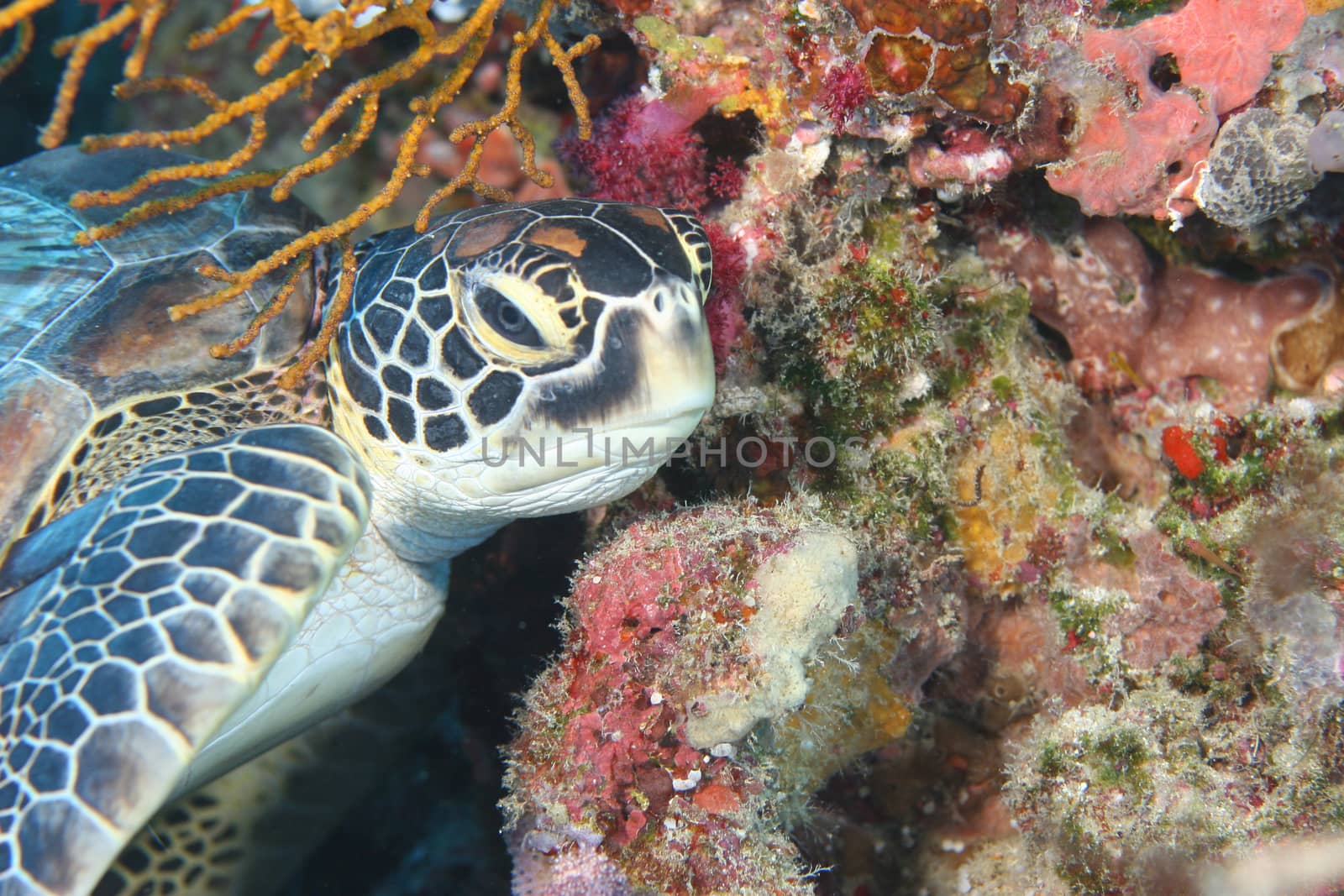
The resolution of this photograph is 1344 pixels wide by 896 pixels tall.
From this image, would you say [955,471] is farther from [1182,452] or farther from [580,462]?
[580,462]

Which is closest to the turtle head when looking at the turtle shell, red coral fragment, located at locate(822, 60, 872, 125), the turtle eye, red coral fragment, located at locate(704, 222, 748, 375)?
the turtle eye

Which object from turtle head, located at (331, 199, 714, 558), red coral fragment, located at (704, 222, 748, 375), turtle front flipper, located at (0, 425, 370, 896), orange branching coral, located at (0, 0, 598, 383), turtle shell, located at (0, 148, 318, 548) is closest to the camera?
turtle front flipper, located at (0, 425, 370, 896)

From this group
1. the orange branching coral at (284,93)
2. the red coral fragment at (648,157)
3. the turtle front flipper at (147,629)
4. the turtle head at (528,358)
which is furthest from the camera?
the red coral fragment at (648,157)

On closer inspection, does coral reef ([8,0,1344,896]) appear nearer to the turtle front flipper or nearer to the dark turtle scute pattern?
the dark turtle scute pattern

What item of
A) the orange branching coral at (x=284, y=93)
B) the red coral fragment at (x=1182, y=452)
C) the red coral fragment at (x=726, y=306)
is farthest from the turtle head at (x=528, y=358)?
the red coral fragment at (x=1182, y=452)

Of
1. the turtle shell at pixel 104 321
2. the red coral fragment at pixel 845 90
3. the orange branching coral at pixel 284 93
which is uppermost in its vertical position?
the orange branching coral at pixel 284 93

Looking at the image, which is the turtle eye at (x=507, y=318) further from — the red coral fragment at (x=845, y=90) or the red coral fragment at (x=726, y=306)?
the red coral fragment at (x=845, y=90)

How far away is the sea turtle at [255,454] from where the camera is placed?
1.23 m

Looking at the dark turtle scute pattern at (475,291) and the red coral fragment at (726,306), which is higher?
the dark turtle scute pattern at (475,291)

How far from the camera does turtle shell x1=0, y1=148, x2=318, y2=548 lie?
5.82ft

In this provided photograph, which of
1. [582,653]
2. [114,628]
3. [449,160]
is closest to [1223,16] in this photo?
[582,653]

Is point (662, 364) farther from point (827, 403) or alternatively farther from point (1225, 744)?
point (1225, 744)

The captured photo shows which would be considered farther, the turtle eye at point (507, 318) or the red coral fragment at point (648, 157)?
the red coral fragment at point (648, 157)

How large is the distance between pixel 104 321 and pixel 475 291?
3.75 ft
